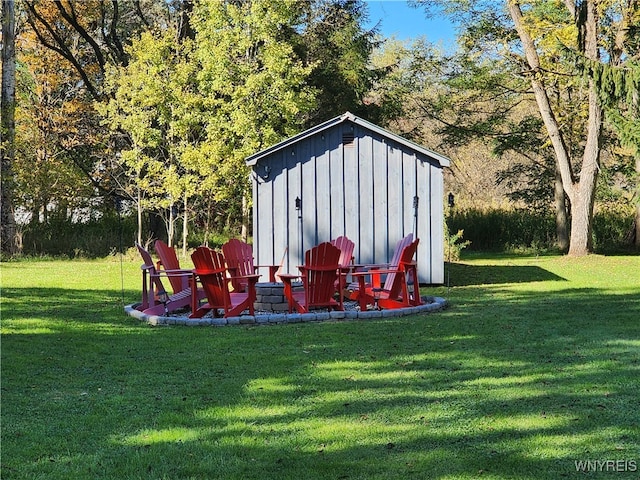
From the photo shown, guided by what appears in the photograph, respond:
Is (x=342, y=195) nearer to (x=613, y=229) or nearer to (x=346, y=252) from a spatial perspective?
(x=346, y=252)

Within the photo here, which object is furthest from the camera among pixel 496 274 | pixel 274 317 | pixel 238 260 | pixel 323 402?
pixel 496 274

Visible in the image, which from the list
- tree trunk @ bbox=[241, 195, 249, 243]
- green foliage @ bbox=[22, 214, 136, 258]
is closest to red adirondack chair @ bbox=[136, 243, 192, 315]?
tree trunk @ bbox=[241, 195, 249, 243]

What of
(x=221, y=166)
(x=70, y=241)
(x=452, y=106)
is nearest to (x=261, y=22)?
(x=221, y=166)

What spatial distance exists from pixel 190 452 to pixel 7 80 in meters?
21.0

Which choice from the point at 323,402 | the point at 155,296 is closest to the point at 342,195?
the point at 155,296

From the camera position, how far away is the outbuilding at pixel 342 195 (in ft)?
45.4

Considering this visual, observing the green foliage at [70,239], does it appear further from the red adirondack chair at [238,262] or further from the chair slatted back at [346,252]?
the chair slatted back at [346,252]

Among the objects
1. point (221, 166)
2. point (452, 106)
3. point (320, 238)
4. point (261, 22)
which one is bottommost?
point (320, 238)

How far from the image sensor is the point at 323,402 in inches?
199

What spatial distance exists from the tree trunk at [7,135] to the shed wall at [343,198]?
36.1ft

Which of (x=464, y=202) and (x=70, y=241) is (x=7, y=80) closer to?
(x=70, y=241)

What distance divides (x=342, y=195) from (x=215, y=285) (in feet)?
16.5

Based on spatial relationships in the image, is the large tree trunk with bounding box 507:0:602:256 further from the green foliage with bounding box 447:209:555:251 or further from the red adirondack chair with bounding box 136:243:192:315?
the red adirondack chair with bounding box 136:243:192:315

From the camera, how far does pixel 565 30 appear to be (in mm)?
22094
